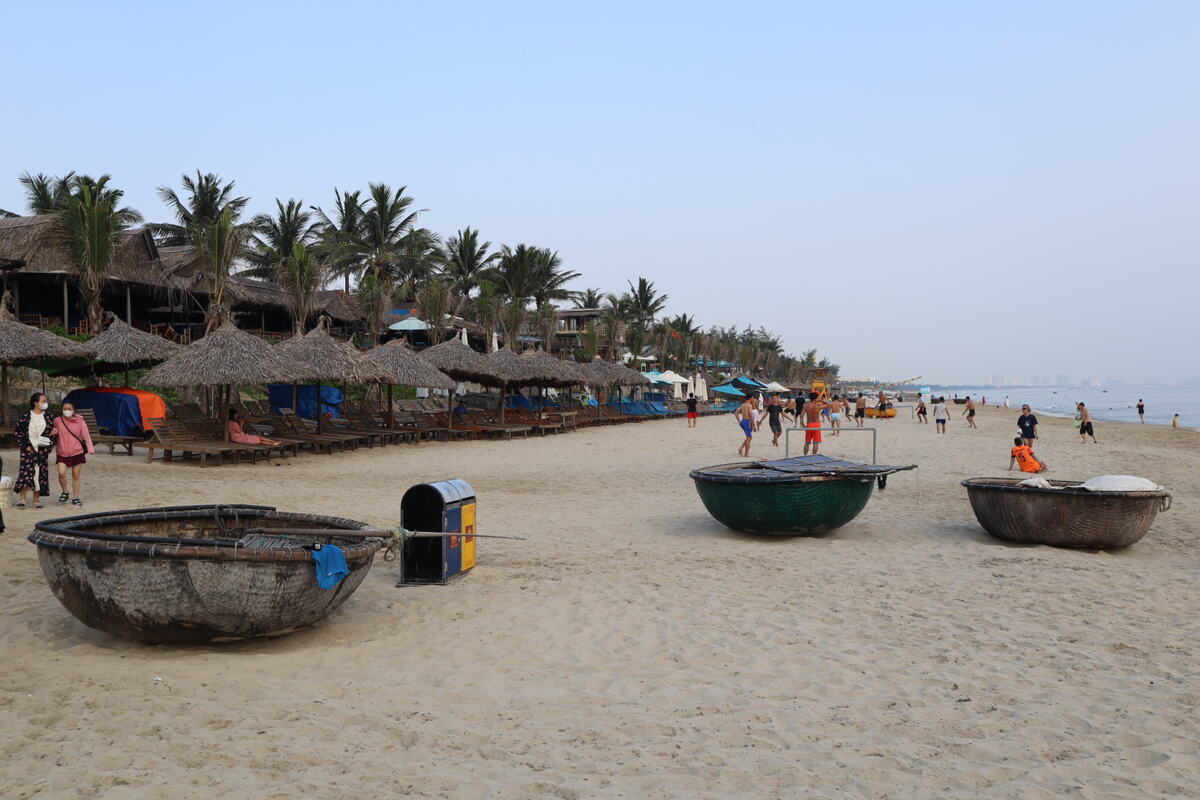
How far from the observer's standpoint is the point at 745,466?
33.7 feet

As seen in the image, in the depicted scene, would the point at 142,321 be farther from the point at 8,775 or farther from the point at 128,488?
the point at 8,775

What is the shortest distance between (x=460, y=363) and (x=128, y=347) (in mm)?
9181

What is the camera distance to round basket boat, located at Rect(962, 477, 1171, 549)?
8047mm

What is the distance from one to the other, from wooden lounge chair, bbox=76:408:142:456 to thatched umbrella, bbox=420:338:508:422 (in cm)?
897

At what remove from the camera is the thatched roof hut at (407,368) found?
21.5 metres

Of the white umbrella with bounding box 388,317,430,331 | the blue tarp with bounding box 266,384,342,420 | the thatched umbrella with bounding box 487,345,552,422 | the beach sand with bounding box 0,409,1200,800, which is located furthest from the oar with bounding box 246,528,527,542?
the white umbrella with bounding box 388,317,430,331

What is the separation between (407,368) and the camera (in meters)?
21.9

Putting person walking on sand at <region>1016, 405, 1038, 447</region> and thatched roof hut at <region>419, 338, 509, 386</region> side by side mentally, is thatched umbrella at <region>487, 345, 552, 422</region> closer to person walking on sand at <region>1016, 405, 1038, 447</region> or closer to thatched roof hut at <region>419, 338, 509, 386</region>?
thatched roof hut at <region>419, 338, 509, 386</region>

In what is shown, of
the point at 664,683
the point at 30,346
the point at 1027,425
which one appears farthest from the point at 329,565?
the point at 1027,425

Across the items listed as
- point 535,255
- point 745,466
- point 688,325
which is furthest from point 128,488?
point 688,325

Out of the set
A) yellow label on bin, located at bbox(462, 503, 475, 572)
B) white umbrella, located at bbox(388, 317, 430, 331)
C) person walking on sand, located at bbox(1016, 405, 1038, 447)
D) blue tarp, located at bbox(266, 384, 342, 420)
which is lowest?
yellow label on bin, located at bbox(462, 503, 475, 572)

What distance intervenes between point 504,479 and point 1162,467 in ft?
44.7

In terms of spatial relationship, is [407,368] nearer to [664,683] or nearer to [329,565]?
[329,565]

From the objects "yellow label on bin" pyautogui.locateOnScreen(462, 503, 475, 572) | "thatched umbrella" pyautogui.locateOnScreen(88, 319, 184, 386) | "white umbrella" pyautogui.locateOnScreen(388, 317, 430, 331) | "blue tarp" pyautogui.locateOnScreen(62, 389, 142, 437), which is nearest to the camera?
"yellow label on bin" pyautogui.locateOnScreen(462, 503, 475, 572)
